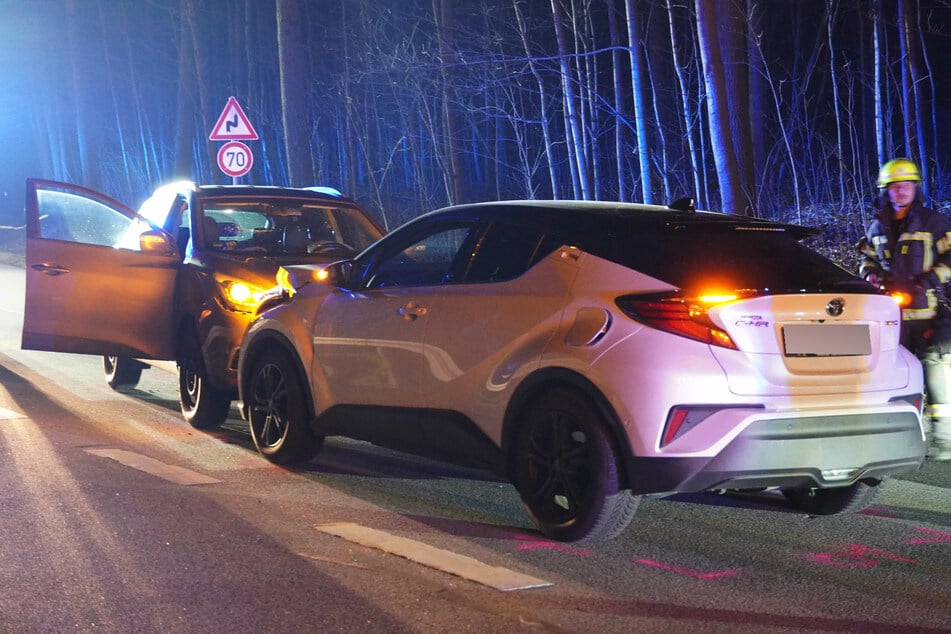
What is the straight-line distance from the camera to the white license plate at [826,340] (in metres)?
5.22

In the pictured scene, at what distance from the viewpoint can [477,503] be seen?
21.2ft

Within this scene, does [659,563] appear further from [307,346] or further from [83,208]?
[83,208]

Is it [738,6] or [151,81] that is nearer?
[738,6]

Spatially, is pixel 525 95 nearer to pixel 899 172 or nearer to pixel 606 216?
pixel 899 172

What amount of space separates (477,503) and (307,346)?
58.1 inches

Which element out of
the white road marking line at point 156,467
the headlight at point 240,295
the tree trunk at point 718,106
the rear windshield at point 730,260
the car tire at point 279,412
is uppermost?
the tree trunk at point 718,106

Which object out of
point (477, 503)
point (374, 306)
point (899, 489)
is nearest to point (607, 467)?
point (477, 503)

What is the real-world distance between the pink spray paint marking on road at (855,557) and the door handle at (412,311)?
221cm

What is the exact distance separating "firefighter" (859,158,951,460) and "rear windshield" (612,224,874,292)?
1.68 meters

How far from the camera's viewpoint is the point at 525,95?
35.7m

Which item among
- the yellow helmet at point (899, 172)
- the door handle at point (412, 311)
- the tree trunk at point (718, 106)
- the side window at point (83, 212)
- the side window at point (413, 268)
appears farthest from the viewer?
the tree trunk at point (718, 106)

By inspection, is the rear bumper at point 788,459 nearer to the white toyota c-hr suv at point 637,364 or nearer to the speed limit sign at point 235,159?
the white toyota c-hr suv at point 637,364

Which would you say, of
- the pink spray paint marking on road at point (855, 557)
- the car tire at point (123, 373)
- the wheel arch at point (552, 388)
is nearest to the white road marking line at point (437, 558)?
the wheel arch at point (552, 388)

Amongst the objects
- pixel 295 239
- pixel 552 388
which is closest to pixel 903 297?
pixel 552 388
